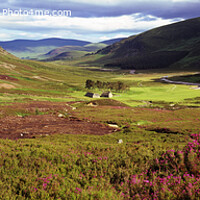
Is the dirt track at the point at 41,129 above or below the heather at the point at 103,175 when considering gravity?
below

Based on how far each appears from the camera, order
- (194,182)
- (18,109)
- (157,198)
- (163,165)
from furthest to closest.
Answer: (18,109) < (163,165) < (194,182) < (157,198)

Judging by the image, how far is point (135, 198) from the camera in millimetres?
6945

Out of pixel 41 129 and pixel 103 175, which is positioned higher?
pixel 103 175

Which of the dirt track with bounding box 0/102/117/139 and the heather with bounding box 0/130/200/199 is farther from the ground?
the heather with bounding box 0/130/200/199

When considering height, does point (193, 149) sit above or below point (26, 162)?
above

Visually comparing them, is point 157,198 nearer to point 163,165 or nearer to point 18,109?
→ point 163,165

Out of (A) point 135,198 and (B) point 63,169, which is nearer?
(A) point 135,198

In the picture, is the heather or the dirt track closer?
the heather

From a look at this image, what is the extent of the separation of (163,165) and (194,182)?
1.64m

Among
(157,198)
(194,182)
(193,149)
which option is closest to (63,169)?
(157,198)

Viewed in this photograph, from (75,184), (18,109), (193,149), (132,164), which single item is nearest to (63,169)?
(75,184)

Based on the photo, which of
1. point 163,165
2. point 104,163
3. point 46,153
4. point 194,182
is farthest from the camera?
point 46,153

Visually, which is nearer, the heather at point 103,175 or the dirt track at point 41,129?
the heather at point 103,175

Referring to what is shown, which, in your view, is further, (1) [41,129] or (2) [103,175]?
(1) [41,129]
